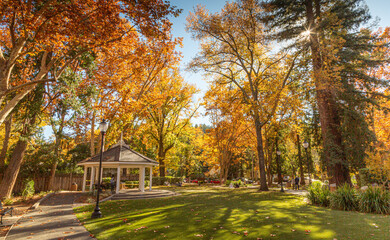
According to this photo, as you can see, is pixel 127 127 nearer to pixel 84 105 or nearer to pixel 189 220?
pixel 84 105

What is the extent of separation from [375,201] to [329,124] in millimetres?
7656

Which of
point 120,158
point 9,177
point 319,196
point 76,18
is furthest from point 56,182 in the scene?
point 319,196

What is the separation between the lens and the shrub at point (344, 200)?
31.7 ft

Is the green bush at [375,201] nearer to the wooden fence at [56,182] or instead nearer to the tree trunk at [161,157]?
the tree trunk at [161,157]

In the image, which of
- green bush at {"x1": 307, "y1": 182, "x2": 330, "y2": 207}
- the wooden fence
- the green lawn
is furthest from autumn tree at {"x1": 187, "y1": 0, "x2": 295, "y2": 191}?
the wooden fence

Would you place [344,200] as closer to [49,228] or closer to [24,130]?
[49,228]

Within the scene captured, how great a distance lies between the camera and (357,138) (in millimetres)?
14023

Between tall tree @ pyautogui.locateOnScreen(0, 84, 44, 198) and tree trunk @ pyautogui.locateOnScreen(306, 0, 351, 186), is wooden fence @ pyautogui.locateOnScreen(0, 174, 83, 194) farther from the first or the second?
tree trunk @ pyautogui.locateOnScreen(306, 0, 351, 186)

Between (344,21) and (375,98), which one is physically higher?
(344,21)

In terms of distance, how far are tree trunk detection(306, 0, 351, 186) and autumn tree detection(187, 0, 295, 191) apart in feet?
7.75

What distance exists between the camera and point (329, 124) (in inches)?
613

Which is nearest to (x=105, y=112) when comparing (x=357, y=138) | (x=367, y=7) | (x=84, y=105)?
(x=84, y=105)

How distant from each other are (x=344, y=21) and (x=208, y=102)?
49.3 ft

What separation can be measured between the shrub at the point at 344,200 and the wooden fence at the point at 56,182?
23558 millimetres
